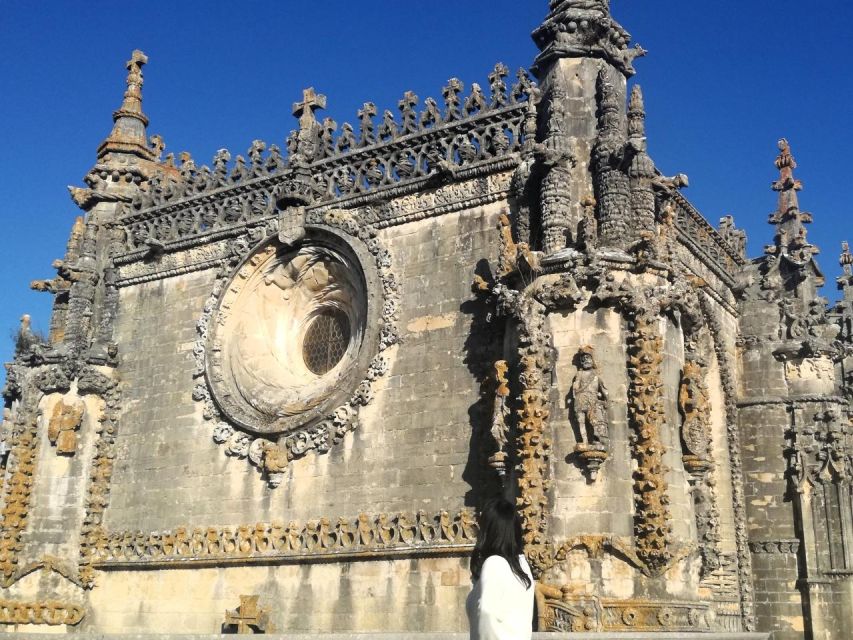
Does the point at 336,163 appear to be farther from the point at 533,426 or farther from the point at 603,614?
the point at 603,614

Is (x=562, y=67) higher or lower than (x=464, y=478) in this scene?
higher

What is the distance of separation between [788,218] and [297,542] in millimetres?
11724

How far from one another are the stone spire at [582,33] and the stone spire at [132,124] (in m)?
10.0

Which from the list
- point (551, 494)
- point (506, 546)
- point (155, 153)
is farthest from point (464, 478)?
point (155, 153)

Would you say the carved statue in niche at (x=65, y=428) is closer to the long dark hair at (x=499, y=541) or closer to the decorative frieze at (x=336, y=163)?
the decorative frieze at (x=336, y=163)

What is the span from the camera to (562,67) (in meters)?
15.4

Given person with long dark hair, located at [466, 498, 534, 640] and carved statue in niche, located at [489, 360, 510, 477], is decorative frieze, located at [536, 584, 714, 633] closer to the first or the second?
carved statue in niche, located at [489, 360, 510, 477]

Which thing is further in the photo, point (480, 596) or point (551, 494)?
point (551, 494)

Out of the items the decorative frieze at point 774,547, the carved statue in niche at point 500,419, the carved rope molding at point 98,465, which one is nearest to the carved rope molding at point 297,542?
the carved rope molding at point 98,465

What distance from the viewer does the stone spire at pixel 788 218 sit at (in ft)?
65.1

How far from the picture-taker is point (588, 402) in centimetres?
1311

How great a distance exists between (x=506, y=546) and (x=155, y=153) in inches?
749

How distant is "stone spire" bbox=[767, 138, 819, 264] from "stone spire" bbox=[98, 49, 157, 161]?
1313cm

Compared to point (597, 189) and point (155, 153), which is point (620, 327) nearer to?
point (597, 189)
